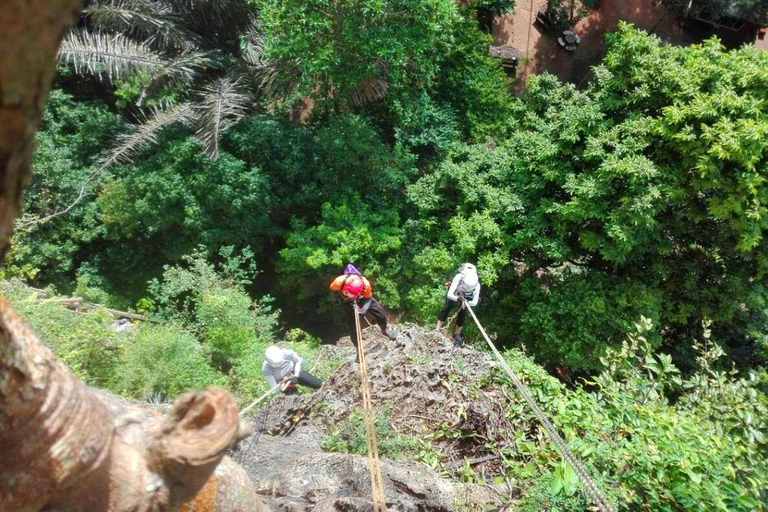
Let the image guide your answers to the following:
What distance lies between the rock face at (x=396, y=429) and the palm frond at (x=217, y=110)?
473cm

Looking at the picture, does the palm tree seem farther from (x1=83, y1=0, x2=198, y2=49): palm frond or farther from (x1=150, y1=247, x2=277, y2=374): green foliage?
(x1=150, y1=247, x2=277, y2=374): green foliage

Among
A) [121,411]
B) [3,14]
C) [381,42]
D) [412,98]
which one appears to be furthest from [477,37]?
[3,14]

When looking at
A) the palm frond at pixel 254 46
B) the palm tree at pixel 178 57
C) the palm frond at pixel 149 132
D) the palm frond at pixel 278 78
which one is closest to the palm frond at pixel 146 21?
the palm tree at pixel 178 57

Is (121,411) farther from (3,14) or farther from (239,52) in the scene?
(239,52)

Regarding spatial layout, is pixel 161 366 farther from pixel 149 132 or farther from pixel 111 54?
pixel 111 54

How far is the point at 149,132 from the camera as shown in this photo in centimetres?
1051

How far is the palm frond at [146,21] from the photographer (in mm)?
10156

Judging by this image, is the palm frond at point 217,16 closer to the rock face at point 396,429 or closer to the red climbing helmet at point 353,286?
the red climbing helmet at point 353,286

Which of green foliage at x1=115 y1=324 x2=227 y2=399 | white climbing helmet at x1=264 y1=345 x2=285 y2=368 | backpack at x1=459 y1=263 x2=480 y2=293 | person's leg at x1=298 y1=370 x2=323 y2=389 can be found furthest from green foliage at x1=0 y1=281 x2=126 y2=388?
backpack at x1=459 y1=263 x2=480 y2=293

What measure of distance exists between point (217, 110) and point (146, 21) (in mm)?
2202

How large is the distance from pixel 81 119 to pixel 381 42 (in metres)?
7.09

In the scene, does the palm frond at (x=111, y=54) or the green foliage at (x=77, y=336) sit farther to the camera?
the palm frond at (x=111, y=54)

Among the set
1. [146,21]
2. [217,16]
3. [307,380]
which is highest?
[217,16]

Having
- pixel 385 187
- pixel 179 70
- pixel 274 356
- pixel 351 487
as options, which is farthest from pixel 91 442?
pixel 385 187
